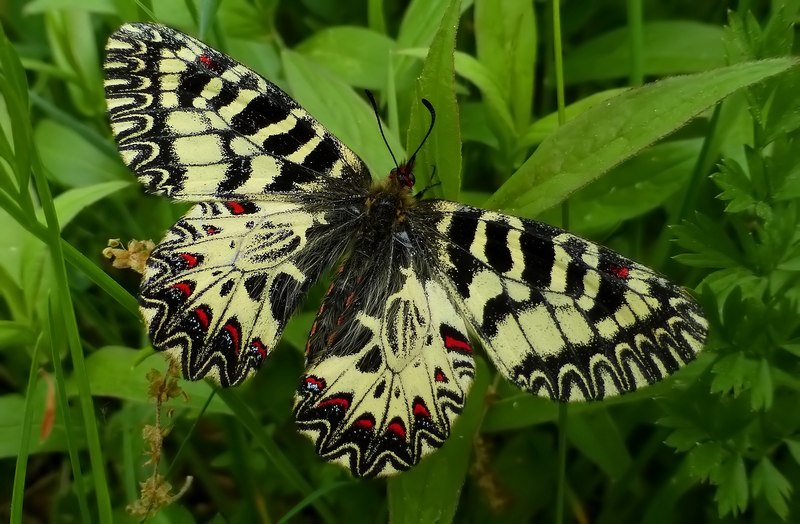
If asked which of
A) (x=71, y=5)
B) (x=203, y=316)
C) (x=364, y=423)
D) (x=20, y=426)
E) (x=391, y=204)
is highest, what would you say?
(x=71, y=5)

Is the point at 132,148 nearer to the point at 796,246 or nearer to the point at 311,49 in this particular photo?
the point at 311,49

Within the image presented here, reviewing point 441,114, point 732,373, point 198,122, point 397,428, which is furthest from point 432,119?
point 732,373

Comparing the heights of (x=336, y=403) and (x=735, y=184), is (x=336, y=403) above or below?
below

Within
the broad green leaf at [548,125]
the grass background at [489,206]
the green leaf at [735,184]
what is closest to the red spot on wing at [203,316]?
the grass background at [489,206]

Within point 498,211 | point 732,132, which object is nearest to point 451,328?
point 498,211

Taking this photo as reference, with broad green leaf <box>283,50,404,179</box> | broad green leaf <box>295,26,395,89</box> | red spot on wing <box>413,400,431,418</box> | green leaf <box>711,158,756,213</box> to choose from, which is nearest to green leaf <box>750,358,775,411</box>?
green leaf <box>711,158,756,213</box>

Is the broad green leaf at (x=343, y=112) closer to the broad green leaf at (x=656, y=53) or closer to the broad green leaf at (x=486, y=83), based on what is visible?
the broad green leaf at (x=486, y=83)

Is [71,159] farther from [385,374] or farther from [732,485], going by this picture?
[732,485]
